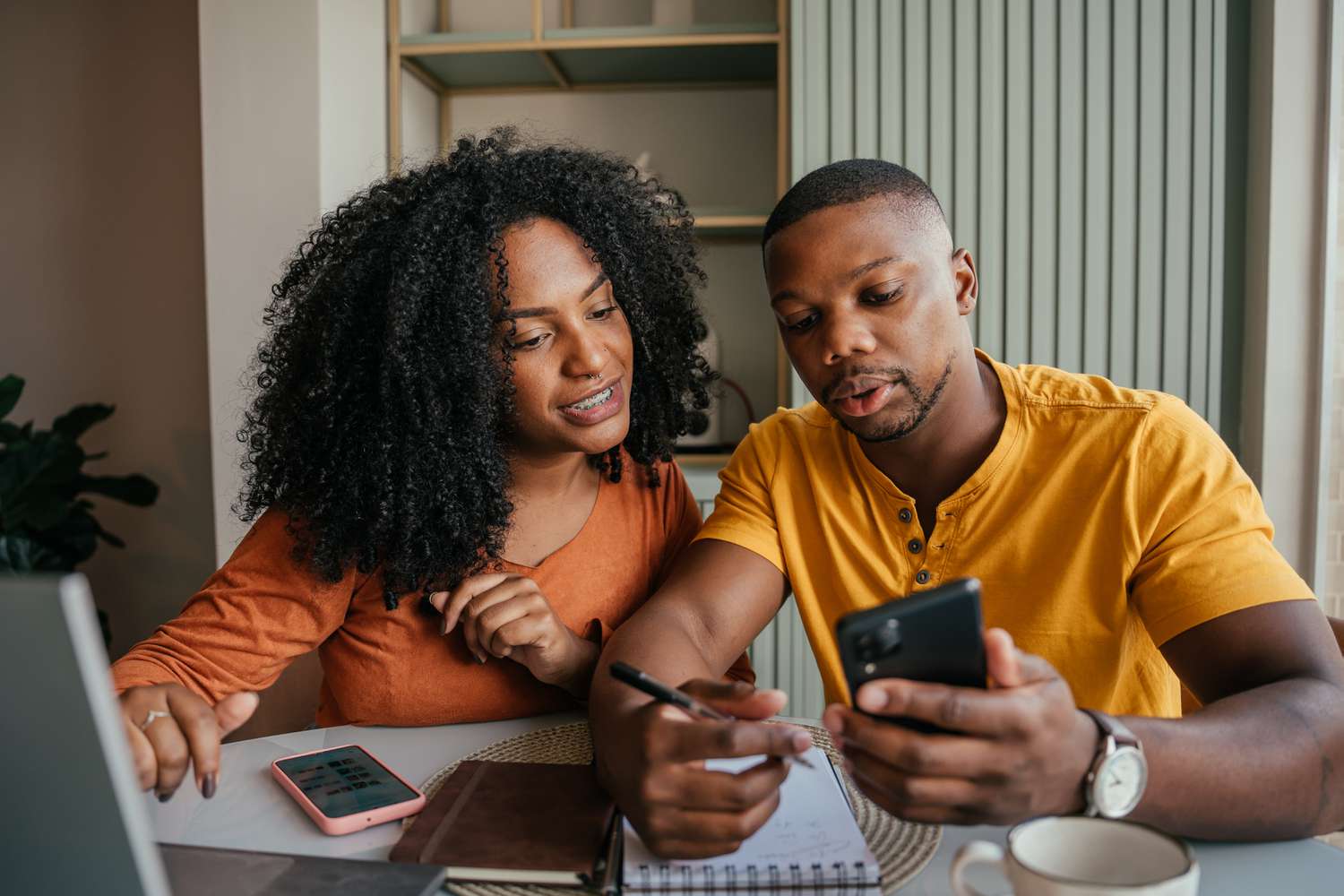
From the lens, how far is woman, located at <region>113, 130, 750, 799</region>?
3.73 feet

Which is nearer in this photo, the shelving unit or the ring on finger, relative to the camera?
the ring on finger

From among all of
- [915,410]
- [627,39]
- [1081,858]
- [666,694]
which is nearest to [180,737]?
[666,694]

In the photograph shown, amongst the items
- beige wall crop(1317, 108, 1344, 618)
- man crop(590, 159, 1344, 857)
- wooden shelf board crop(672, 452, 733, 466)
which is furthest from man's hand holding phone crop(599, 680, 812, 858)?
beige wall crop(1317, 108, 1344, 618)

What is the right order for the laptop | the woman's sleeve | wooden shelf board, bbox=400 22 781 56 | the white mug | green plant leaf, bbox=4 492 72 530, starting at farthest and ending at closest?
1. green plant leaf, bbox=4 492 72 530
2. wooden shelf board, bbox=400 22 781 56
3. the woman's sleeve
4. the white mug
5. the laptop

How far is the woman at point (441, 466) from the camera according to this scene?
114 cm

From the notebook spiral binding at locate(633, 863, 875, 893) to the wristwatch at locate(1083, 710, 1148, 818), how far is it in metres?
0.17

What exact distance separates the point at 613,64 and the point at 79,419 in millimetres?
1873

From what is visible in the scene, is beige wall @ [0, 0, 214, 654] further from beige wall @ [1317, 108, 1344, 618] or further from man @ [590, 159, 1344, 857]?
beige wall @ [1317, 108, 1344, 618]

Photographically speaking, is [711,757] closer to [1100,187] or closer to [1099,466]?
[1099,466]

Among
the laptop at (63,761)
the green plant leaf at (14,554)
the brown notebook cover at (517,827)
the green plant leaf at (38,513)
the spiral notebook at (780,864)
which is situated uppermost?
the laptop at (63,761)

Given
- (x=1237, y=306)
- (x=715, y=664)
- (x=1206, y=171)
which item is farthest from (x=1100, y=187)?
(x=715, y=664)

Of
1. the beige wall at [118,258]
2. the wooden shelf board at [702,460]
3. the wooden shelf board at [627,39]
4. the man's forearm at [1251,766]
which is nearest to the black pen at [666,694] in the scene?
the man's forearm at [1251,766]

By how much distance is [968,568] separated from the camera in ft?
3.70

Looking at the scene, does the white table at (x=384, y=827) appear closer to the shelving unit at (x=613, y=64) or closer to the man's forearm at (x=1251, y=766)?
the man's forearm at (x=1251, y=766)
